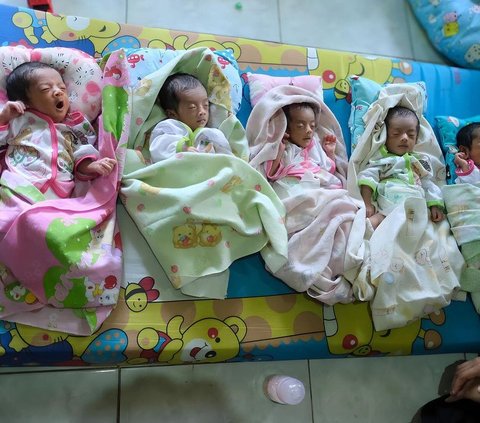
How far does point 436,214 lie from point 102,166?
93 centimetres

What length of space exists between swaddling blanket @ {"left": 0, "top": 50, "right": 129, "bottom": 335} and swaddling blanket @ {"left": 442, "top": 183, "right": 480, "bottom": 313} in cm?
92

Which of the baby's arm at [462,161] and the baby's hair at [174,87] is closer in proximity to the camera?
the baby's hair at [174,87]

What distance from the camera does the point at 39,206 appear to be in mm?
1084

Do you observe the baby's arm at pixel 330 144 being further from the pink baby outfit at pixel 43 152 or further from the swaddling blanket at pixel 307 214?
the pink baby outfit at pixel 43 152

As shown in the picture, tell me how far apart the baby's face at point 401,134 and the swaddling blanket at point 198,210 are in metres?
0.45

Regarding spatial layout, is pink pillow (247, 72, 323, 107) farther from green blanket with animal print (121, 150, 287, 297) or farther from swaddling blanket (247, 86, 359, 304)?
green blanket with animal print (121, 150, 287, 297)

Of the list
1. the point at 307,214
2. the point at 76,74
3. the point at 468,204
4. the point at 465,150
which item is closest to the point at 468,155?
the point at 465,150

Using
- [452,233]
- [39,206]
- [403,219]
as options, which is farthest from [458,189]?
[39,206]

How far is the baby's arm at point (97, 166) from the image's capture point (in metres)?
1.17

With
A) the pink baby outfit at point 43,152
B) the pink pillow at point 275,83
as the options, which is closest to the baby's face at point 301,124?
the pink pillow at point 275,83

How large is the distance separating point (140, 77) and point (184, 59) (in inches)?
5.2

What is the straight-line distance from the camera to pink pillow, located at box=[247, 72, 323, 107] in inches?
57.4

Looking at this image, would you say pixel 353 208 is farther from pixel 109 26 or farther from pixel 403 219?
pixel 109 26

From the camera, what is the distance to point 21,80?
120 centimetres
